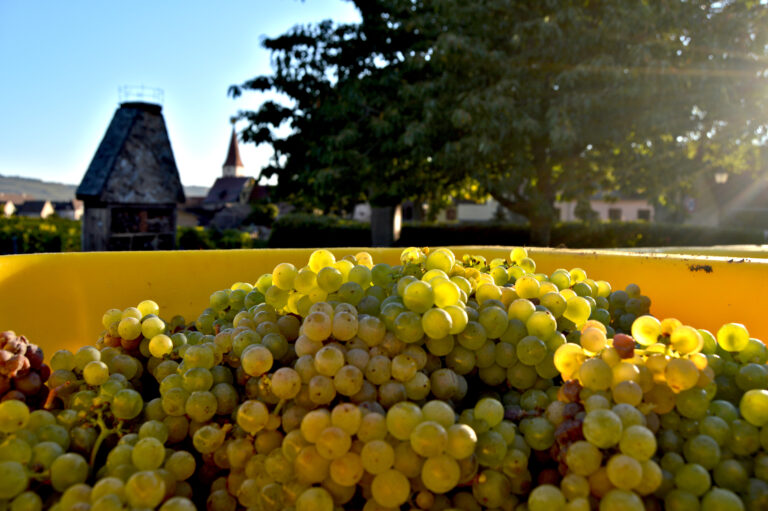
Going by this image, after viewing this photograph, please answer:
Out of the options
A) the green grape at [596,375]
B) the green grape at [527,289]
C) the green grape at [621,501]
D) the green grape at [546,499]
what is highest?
the green grape at [527,289]

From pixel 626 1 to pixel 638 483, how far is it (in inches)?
454

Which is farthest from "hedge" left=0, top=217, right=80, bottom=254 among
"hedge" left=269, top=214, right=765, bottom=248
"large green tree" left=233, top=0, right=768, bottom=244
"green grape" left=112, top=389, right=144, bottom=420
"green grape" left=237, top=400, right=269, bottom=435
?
"green grape" left=237, top=400, right=269, bottom=435

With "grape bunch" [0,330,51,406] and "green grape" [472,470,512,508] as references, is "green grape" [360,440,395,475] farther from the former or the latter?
"grape bunch" [0,330,51,406]

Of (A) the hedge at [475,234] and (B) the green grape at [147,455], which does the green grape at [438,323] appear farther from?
(A) the hedge at [475,234]

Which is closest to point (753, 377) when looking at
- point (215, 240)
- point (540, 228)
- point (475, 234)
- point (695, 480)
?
point (695, 480)

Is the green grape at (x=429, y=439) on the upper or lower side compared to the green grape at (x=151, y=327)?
lower

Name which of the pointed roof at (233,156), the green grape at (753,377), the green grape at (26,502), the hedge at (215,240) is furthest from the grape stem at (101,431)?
the pointed roof at (233,156)

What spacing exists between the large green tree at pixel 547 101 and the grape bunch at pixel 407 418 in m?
9.06

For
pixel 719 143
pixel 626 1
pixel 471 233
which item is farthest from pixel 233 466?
pixel 471 233

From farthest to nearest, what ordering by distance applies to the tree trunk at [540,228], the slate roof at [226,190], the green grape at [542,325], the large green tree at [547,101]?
the slate roof at [226,190], the tree trunk at [540,228], the large green tree at [547,101], the green grape at [542,325]

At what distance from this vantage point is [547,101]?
36.2 ft

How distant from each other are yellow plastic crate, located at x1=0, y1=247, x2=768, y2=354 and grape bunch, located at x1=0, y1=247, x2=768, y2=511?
742 millimetres

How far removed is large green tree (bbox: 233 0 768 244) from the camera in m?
9.87

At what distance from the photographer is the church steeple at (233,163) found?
74.6m
